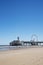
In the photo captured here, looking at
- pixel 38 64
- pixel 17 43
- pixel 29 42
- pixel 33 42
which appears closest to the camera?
pixel 38 64

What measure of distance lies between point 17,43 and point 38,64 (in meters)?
107

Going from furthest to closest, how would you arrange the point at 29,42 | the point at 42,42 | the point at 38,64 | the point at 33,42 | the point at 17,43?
the point at 42,42
the point at 29,42
the point at 33,42
the point at 17,43
the point at 38,64

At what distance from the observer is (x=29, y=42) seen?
150 m

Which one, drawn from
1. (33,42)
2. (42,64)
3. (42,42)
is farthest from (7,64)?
(42,42)

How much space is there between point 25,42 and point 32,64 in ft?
473

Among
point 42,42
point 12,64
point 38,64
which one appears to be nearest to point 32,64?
point 38,64

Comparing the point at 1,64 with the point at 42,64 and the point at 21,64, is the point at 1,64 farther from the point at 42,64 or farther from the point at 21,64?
the point at 42,64

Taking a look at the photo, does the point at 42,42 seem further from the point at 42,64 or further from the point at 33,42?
the point at 42,64

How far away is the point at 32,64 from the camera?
920cm

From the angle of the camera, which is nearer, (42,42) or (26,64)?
(26,64)

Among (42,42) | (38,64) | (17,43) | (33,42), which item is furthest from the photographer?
(42,42)

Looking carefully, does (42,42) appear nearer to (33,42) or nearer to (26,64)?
(33,42)

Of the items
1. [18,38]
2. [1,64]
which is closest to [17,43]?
[18,38]

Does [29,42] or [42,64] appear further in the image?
[29,42]
